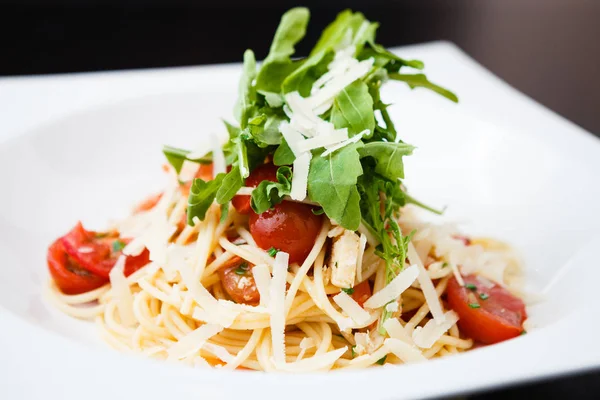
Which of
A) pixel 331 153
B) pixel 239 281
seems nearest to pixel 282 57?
pixel 331 153

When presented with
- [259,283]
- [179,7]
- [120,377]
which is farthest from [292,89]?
[179,7]

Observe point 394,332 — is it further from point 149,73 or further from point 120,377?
point 149,73

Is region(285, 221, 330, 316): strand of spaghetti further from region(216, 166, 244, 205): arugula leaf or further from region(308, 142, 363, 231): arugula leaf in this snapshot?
region(216, 166, 244, 205): arugula leaf

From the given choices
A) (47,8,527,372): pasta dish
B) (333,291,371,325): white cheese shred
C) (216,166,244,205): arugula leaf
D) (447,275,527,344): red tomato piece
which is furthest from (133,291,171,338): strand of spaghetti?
(447,275,527,344): red tomato piece

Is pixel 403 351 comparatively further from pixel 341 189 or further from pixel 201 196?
pixel 201 196

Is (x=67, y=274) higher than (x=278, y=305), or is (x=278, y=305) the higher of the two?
(x=278, y=305)
